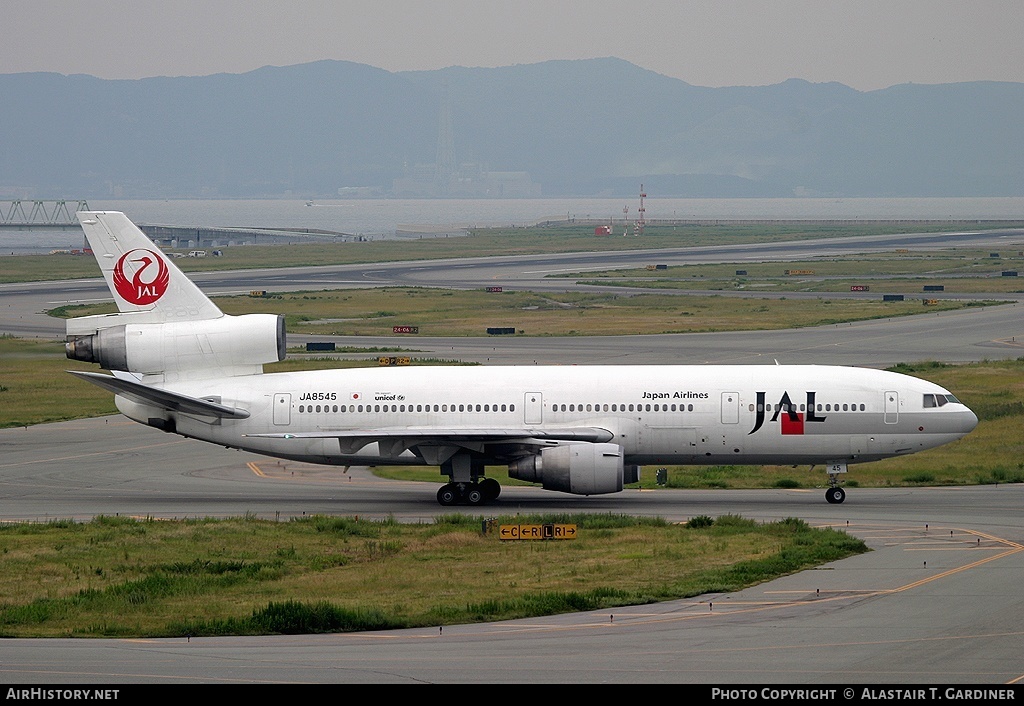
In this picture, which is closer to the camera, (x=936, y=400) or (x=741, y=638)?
(x=741, y=638)

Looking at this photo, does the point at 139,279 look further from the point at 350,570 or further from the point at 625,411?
the point at 625,411

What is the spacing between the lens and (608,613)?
3053 cm

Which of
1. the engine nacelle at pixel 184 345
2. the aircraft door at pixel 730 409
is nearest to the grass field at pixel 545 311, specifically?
the aircraft door at pixel 730 409

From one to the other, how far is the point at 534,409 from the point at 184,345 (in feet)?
45.5

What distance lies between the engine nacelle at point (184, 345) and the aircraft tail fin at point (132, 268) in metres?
0.81

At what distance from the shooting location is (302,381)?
50938 millimetres

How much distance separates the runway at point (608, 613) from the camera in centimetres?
2438

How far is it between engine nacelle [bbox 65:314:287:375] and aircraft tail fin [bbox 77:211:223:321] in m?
0.81

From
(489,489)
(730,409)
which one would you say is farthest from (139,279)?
(730,409)

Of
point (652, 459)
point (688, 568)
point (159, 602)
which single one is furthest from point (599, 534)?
point (159, 602)

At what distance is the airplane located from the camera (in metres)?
48.5

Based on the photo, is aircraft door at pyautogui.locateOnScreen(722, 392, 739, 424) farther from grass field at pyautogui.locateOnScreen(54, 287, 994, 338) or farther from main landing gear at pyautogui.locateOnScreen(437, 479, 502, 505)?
grass field at pyautogui.locateOnScreen(54, 287, 994, 338)

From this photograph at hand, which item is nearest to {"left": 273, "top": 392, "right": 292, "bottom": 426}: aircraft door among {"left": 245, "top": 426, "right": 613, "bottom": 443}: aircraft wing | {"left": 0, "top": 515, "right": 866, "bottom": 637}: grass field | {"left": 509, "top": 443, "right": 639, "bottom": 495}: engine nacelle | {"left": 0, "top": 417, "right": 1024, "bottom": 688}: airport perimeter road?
{"left": 245, "top": 426, "right": 613, "bottom": 443}: aircraft wing
